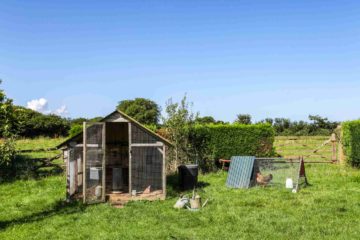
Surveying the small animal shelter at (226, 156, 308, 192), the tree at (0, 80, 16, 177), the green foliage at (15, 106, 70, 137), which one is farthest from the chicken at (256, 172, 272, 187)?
the green foliage at (15, 106, 70, 137)

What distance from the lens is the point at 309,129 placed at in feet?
175

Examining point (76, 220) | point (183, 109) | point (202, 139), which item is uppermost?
point (183, 109)

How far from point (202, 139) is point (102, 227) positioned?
11.9 m

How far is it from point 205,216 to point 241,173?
5.90 metres

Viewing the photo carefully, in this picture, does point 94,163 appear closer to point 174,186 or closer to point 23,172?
point 174,186

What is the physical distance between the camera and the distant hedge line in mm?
22047

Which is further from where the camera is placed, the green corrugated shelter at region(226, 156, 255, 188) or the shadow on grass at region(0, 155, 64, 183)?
the shadow on grass at region(0, 155, 64, 183)

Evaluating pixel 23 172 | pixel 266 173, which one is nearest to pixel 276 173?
pixel 266 173

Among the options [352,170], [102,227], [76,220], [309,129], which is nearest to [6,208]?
[76,220]

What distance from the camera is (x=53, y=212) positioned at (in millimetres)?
13016

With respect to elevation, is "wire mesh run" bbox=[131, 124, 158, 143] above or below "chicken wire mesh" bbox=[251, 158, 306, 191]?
above

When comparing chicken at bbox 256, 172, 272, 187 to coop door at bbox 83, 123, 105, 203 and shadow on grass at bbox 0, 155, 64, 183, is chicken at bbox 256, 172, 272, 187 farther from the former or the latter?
shadow on grass at bbox 0, 155, 64, 183

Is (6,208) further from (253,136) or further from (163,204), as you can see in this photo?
(253,136)

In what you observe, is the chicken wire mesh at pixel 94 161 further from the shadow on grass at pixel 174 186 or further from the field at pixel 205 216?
the shadow on grass at pixel 174 186
